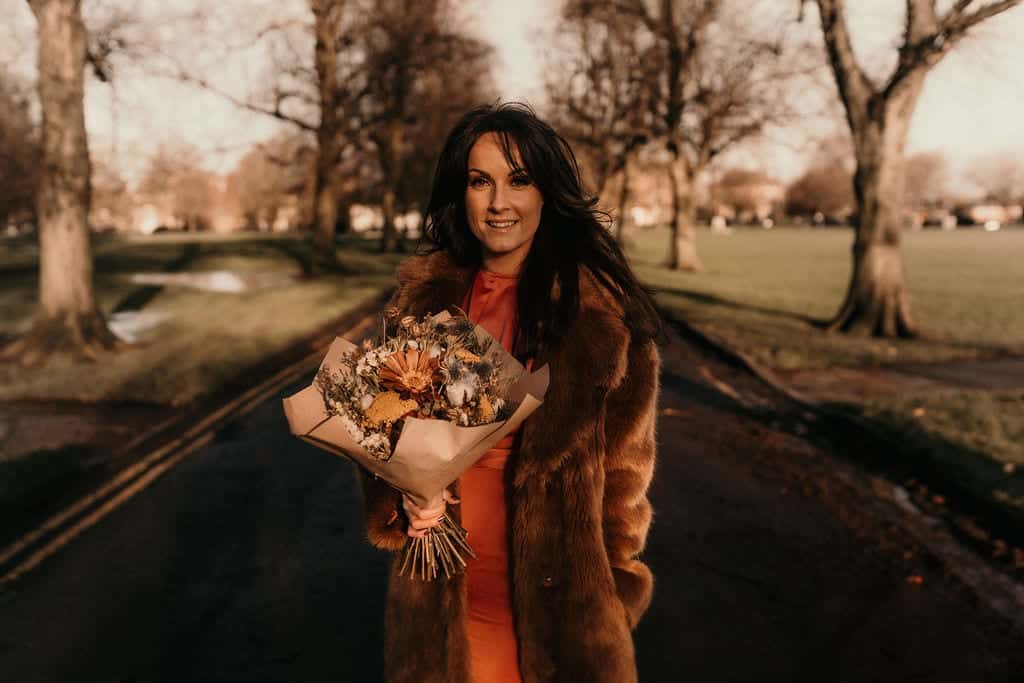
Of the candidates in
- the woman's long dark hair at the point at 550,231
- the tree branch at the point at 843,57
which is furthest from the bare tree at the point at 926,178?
the woman's long dark hair at the point at 550,231

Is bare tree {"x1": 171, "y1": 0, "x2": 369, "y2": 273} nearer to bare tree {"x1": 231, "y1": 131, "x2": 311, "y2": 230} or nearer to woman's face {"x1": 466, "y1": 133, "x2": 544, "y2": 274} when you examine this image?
woman's face {"x1": 466, "y1": 133, "x2": 544, "y2": 274}

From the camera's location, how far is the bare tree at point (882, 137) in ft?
41.0

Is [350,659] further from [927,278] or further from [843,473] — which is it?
[927,278]

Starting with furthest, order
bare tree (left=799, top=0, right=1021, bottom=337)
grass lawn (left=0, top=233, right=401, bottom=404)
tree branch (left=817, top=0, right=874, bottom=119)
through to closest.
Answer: tree branch (left=817, top=0, right=874, bottom=119), bare tree (left=799, top=0, right=1021, bottom=337), grass lawn (left=0, top=233, right=401, bottom=404)

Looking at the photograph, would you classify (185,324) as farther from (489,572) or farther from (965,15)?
(489,572)

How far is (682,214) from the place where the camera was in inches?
1211

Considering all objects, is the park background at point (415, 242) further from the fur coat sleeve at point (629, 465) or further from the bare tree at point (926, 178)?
the bare tree at point (926, 178)

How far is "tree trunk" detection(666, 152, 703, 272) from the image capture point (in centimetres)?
3002

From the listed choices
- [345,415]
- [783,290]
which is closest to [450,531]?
[345,415]

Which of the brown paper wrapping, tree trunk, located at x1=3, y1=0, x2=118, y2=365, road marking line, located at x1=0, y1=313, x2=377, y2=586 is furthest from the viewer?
tree trunk, located at x1=3, y1=0, x2=118, y2=365

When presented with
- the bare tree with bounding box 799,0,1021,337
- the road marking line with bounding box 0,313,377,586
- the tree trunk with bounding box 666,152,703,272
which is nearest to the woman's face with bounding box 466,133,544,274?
the road marking line with bounding box 0,313,377,586

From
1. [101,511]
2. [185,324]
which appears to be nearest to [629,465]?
[101,511]

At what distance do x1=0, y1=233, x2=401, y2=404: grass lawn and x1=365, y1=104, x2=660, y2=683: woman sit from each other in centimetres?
782

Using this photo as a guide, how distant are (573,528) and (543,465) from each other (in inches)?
7.4
